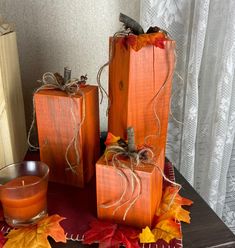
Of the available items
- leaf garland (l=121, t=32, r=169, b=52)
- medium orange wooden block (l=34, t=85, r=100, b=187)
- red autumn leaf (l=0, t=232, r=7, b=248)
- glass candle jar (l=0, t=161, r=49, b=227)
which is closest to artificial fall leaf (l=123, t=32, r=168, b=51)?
leaf garland (l=121, t=32, r=169, b=52)

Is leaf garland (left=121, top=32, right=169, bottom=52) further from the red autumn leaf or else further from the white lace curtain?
the red autumn leaf

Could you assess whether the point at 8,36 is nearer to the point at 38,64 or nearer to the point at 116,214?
the point at 38,64

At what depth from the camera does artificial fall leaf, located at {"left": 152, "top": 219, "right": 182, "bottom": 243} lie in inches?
20.0

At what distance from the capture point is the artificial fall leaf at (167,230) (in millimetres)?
509

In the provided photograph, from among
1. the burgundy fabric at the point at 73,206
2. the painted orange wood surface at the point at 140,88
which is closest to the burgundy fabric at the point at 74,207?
the burgundy fabric at the point at 73,206

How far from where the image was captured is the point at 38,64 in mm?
875

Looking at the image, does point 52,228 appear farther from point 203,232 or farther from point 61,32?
point 61,32

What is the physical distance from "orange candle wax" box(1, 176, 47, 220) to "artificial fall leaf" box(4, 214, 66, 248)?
2 cm

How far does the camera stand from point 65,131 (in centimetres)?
62

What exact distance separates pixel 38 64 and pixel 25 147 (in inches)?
9.8

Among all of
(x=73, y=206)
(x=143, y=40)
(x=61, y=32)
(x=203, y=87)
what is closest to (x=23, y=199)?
(x=73, y=206)

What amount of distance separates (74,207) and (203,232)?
0.81 ft

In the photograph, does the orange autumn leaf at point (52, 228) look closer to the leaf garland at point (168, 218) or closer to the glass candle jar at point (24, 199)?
the glass candle jar at point (24, 199)

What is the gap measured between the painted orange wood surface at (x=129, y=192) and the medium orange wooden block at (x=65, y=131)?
12cm
